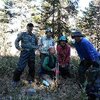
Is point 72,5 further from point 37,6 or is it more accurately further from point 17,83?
point 17,83

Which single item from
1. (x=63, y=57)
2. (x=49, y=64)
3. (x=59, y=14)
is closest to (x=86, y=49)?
(x=49, y=64)

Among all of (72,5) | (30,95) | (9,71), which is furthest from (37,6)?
(30,95)

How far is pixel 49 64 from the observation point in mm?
12906

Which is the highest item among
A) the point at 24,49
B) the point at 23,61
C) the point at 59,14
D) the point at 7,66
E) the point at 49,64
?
the point at 59,14

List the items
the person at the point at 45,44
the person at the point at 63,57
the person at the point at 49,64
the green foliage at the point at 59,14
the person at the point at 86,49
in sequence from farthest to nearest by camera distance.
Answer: the green foliage at the point at 59,14
the person at the point at 63,57
the person at the point at 45,44
the person at the point at 49,64
the person at the point at 86,49

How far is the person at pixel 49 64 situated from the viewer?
12.7m

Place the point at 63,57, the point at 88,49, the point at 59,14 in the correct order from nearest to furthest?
the point at 88,49
the point at 63,57
the point at 59,14

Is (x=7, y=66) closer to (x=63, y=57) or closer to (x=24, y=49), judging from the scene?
(x=24, y=49)

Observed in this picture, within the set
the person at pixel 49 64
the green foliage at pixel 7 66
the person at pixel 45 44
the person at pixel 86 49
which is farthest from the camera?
the green foliage at pixel 7 66

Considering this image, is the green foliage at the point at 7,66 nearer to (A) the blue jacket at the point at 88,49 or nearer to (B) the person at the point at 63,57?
(B) the person at the point at 63,57

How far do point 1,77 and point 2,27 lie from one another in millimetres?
7979

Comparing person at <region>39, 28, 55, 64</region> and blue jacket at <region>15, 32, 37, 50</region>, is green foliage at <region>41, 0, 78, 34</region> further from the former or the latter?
blue jacket at <region>15, 32, 37, 50</region>

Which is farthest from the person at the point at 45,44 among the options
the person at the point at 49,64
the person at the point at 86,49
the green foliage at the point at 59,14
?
the green foliage at the point at 59,14

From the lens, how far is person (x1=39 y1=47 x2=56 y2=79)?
12.7 metres
